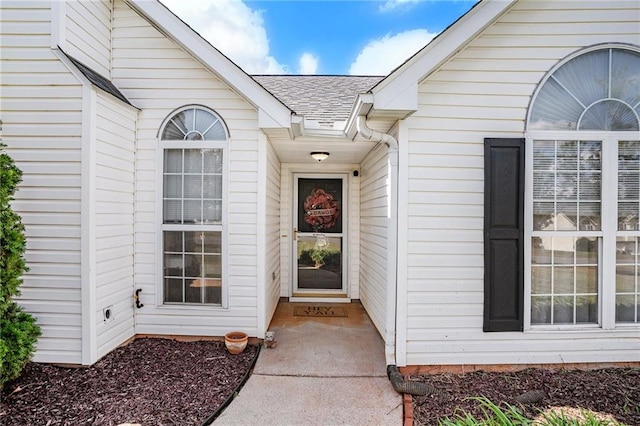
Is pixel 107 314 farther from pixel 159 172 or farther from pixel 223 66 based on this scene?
pixel 223 66

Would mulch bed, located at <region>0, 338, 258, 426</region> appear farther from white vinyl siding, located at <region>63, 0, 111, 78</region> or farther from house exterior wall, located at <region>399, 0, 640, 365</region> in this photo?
white vinyl siding, located at <region>63, 0, 111, 78</region>

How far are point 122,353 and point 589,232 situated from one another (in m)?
5.23

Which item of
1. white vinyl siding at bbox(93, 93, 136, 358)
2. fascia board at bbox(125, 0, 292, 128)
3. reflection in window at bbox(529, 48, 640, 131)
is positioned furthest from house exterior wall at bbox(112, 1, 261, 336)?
reflection in window at bbox(529, 48, 640, 131)

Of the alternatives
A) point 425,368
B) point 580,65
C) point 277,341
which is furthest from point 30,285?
point 580,65

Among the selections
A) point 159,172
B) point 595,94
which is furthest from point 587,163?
point 159,172

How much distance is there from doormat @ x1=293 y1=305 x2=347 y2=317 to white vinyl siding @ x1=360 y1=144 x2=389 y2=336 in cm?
45

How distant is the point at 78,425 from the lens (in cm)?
244

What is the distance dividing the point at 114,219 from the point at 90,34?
2.06 metres

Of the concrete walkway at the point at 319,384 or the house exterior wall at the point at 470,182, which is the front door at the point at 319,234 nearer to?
the concrete walkway at the point at 319,384

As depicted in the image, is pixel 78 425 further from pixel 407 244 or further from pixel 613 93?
pixel 613 93

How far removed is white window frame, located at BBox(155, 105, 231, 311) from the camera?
386 cm

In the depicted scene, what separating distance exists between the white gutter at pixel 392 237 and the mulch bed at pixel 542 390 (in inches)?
16.5

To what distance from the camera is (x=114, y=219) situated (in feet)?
11.6

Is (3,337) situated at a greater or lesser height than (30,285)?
lesser
